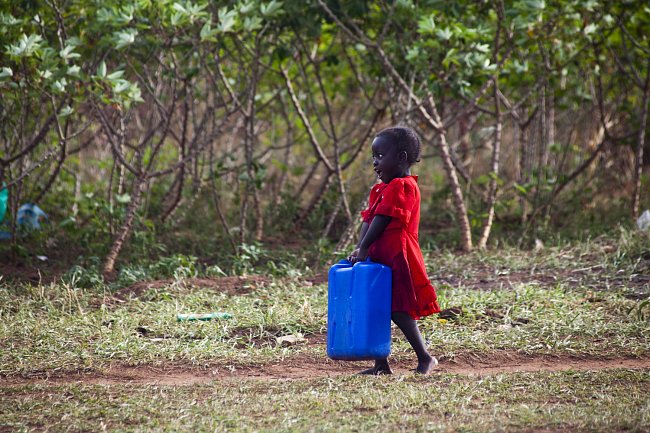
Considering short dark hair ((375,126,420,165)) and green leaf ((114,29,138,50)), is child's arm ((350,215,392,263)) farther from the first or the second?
green leaf ((114,29,138,50))

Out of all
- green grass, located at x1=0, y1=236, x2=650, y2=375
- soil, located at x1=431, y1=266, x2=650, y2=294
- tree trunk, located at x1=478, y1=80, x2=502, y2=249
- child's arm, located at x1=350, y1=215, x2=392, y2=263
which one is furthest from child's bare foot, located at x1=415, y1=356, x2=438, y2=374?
tree trunk, located at x1=478, y1=80, x2=502, y2=249

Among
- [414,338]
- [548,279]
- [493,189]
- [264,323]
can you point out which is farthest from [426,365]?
[493,189]

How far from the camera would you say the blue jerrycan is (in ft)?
12.8

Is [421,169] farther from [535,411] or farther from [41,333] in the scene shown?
[535,411]

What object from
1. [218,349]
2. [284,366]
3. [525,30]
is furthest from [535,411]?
[525,30]

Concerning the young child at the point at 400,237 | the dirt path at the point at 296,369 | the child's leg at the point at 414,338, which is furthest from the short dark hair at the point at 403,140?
the dirt path at the point at 296,369

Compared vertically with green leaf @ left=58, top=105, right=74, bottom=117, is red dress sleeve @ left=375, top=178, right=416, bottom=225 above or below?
below

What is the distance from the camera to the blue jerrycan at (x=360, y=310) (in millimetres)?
3906

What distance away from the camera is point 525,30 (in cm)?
716

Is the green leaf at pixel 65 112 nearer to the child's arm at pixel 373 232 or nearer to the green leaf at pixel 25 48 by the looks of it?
the green leaf at pixel 25 48

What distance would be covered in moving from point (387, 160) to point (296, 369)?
1.14m

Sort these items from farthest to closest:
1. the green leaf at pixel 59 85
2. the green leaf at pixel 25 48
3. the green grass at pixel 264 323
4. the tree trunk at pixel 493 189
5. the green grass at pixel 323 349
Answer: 1. the tree trunk at pixel 493 189
2. the green leaf at pixel 59 85
3. the green leaf at pixel 25 48
4. the green grass at pixel 264 323
5. the green grass at pixel 323 349

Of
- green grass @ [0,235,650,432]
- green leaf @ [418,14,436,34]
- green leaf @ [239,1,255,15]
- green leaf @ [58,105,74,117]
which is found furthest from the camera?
green leaf @ [58,105,74,117]

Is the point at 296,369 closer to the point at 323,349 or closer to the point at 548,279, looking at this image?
the point at 323,349
